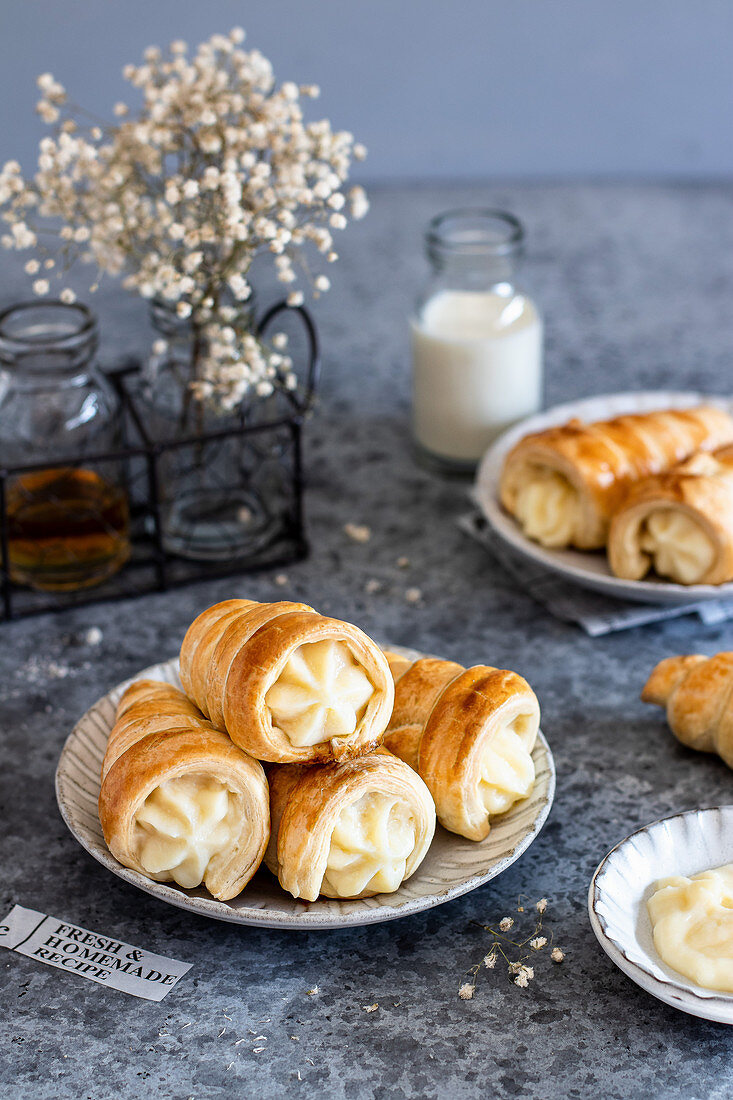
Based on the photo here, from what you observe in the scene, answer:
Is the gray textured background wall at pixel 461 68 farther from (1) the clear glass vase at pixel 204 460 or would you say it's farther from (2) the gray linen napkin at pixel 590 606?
(2) the gray linen napkin at pixel 590 606

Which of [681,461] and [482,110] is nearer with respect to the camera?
[681,461]

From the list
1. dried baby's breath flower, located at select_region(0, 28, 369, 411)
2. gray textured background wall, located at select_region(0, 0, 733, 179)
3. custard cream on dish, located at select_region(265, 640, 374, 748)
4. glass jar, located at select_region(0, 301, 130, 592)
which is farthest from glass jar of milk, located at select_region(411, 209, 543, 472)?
gray textured background wall, located at select_region(0, 0, 733, 179)

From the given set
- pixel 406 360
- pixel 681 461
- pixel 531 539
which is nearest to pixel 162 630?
pixel 531 539

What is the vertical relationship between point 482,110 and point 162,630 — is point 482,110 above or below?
above

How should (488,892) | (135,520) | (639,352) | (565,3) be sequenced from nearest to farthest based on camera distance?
(488,892)
(135,520)
(639,352)
(565,3)

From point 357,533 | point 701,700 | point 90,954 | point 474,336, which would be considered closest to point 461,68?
point 474,336

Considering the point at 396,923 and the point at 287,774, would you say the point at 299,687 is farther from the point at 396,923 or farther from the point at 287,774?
the point at 396,923

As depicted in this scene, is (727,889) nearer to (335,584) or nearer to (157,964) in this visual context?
(157,964)
